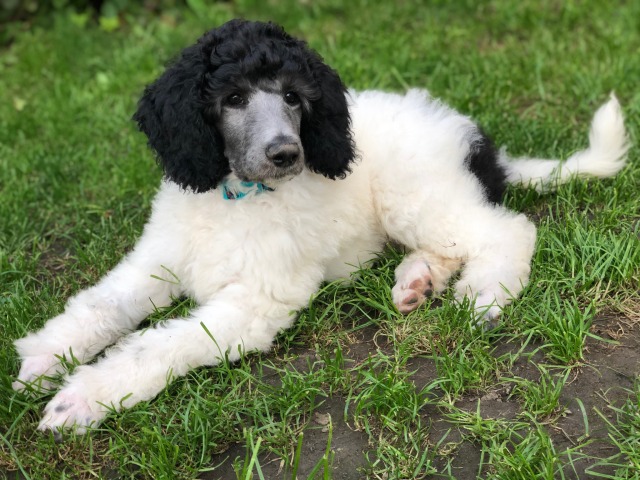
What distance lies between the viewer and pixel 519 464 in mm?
2326

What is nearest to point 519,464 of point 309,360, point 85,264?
point 309,360

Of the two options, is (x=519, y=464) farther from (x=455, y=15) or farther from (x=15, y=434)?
(x=455, y=15)

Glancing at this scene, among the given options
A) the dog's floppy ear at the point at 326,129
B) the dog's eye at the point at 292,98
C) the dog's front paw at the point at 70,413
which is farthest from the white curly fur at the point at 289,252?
the dog's eye at the point at 292,98

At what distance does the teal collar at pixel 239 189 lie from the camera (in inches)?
124

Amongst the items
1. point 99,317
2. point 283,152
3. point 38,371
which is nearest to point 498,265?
point 283,152

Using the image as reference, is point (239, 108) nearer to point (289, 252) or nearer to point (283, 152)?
point (283, 152)

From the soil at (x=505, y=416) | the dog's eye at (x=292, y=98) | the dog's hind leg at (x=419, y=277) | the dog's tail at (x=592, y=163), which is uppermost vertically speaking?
the dog's eye at (x=292, y=98)

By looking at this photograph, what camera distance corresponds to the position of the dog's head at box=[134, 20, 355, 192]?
9.48 ft

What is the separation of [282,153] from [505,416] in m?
1.25

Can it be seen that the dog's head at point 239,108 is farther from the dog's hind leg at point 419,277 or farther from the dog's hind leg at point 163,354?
the dog's hind leg at point 419,277

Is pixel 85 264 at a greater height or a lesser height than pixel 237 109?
lesser

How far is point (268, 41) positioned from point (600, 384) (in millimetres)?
1800

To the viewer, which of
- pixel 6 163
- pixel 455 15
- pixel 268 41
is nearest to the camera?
pixel 268 41

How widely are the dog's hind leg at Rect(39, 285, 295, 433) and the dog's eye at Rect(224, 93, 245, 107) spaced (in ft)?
2.45
